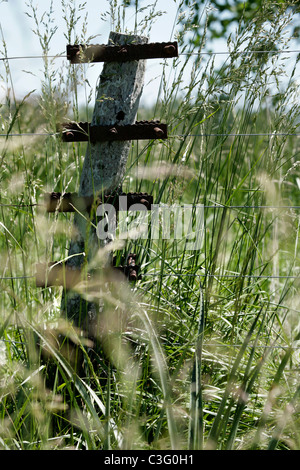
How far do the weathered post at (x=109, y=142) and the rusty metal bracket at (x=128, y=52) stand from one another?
1.1 inches

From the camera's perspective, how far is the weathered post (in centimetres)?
162

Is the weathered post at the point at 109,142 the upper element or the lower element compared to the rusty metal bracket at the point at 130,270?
upper

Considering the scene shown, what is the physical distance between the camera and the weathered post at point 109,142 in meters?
1.62

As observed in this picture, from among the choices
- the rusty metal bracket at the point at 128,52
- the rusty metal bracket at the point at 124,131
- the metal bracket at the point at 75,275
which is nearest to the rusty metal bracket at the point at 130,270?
the metal bracket at the point at 75,275

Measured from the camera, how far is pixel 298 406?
150 cm

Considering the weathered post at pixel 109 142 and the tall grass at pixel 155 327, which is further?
the weathered post at pixel 109 142

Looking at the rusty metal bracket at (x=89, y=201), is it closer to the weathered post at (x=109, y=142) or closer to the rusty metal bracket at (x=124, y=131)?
the weathered post at (x=109, y=142)

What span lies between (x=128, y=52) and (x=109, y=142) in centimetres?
29

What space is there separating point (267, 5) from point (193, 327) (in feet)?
3.85

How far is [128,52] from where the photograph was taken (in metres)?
1.58

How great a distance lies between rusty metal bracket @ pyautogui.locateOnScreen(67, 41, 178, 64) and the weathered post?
3 centimetres

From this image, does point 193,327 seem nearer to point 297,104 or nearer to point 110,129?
point 110,129

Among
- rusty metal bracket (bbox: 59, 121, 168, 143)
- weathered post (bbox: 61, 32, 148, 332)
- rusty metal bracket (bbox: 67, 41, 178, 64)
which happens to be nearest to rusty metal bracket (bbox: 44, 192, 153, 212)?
weathered post (bbox: 61, 32, 148, 332)
